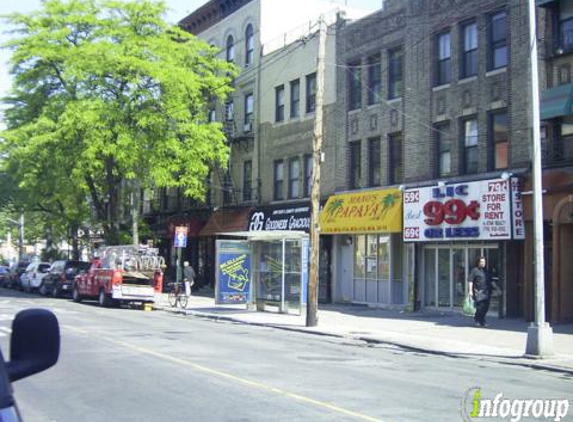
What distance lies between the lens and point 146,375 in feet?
37.6

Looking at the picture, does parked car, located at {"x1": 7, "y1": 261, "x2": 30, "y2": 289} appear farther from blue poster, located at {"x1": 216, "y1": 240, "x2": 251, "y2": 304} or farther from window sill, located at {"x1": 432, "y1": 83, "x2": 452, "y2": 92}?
window sill, located at {"x1": 432, "y1": 83, "x2": 452, "y2": 92}

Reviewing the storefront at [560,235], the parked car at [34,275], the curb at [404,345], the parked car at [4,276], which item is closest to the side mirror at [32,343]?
the curb at [404,345]

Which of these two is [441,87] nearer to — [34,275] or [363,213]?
[363,213]

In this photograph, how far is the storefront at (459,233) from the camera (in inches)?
883

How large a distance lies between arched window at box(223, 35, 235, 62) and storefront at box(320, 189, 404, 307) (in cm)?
1300

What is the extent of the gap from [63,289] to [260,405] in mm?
30401

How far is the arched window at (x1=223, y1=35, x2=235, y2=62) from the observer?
3994cm

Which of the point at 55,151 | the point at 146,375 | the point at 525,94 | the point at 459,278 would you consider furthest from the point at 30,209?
the point at 146,375

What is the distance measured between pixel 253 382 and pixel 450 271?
16009 millimetres

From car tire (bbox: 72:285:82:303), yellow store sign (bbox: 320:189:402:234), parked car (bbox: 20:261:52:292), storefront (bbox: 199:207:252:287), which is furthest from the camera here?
parked car (bbox: 20:261:52:292)

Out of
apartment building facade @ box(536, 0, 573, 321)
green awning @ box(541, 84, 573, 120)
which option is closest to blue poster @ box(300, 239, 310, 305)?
apartment building facade @ box(536, 0, 573, 321)

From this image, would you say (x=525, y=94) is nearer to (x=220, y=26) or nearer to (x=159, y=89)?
(x=159, y=89)

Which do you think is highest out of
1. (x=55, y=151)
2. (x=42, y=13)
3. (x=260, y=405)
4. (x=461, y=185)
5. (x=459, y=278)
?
(x=42, y=13)

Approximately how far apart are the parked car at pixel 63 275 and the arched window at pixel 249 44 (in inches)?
513
